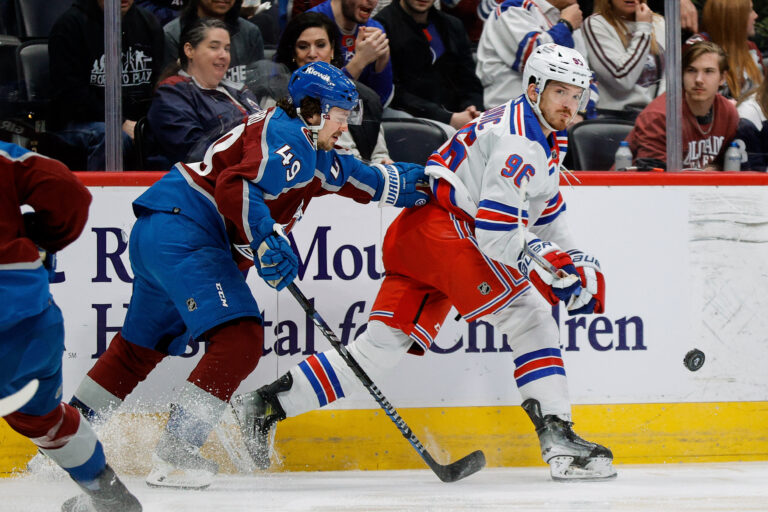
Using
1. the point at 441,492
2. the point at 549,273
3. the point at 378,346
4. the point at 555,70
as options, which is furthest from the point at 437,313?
the point at 555,70

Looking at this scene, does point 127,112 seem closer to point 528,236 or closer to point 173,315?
point 173,315

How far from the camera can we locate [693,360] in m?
3.46

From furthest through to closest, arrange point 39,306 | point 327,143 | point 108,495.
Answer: point 327,143, point 108,495, point 39,306

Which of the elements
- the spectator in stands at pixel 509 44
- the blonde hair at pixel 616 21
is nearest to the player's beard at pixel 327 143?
the spectator in stands at pixel 509 44

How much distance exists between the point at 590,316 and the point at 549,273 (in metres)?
0.63

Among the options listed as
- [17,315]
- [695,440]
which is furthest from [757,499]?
[17,315]

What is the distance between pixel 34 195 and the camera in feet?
7.17

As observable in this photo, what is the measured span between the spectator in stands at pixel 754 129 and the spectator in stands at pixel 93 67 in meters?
2.03

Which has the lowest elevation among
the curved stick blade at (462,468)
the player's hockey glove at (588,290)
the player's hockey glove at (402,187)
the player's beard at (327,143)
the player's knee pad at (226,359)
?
the curved stick blade at (462,468)

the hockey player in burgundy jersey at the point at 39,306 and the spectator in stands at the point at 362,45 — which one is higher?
the spectator in stands at the point at 362,45

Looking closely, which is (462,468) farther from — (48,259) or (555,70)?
(48,259)

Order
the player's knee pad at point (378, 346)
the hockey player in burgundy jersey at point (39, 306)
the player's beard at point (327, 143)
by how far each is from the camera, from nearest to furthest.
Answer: the hockey player in burgundy jersey at point (39, 306), the player's beard at point (327, 143), the player's knee pad at point (378, 346)

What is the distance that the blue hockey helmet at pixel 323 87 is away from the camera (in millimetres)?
2926

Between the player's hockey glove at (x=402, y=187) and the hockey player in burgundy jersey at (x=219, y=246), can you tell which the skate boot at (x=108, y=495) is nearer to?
the hockey player in burgundy jersey at (x=219, y=246)
